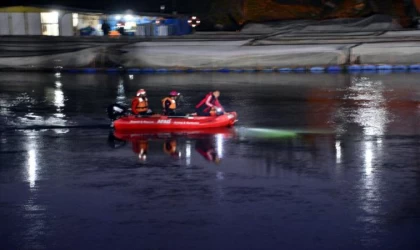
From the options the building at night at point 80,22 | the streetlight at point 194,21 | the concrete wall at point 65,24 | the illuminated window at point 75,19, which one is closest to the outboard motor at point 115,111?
the streetlight at point 194,21

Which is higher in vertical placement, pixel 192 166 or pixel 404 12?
pixel 404 12

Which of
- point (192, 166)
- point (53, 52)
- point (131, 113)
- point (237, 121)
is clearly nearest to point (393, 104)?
point (237, 121)

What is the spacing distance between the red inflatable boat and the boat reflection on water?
17cm

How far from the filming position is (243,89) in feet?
99.4

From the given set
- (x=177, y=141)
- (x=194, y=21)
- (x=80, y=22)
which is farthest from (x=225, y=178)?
(x=80, y=22)

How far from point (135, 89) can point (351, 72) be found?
10.7m

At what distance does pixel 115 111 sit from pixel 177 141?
9.32ft

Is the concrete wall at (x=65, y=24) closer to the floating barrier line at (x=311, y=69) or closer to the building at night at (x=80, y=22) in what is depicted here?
the building at night at (x=80, y=22)

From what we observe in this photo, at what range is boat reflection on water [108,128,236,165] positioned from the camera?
17.6 metres

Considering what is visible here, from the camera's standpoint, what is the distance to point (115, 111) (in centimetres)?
2123

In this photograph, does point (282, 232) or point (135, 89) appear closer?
point (282, 232)

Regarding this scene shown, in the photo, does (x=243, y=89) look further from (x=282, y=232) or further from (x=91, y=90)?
(x=282, y=232)

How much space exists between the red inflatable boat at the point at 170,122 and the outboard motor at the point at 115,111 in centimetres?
32

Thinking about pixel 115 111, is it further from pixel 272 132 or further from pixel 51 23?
pixel 51 23
